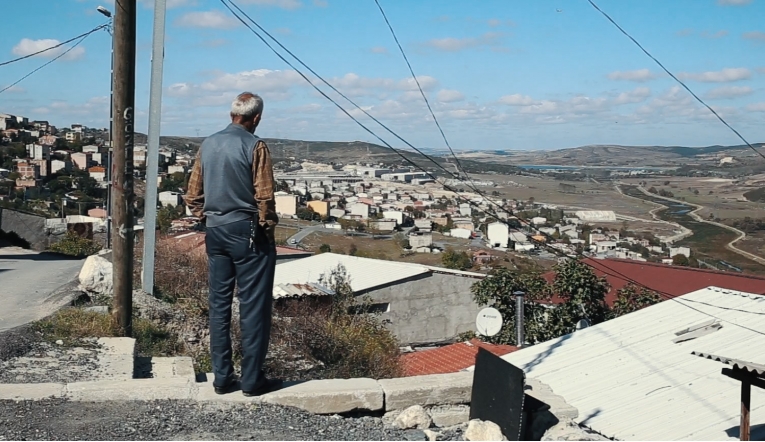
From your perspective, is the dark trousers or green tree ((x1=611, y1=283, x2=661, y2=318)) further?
green tree ((x1=611, y1=283, x2=661, y2=318))

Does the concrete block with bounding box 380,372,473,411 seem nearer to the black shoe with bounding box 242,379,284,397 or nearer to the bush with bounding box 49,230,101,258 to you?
the black shoe with bounding box 242,379,284,397

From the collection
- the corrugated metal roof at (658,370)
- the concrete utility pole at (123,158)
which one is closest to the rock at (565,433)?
the corrugated metal roof at (658,370)

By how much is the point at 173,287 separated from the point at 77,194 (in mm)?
18570

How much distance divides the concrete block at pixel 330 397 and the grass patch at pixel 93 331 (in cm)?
255

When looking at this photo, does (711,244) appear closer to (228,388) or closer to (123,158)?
(123,158)

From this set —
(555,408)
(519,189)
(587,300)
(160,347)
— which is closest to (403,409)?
(555,408)

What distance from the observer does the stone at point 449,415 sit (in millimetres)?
5199

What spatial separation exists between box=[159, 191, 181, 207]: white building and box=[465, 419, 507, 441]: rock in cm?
1644

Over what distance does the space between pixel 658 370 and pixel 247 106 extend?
28.9 feet

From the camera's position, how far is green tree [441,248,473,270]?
81.1ft

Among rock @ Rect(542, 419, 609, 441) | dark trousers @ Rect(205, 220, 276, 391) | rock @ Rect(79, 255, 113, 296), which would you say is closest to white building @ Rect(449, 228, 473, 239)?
rock @ Rect(79, 255, 113, 296)

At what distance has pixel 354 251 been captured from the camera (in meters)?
27.2

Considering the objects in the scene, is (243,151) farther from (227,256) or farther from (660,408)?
(660,408)

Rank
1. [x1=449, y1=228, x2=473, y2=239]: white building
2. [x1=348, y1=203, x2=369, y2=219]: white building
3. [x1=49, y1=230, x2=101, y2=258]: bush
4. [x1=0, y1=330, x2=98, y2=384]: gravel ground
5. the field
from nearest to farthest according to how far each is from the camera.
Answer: [x1=0, y1=330, x2=98, y2=384]: gravel ground, [x1=49, y1=230, x2=101, y2=258]: bush, the field, [x1=449, y1=228, x2=473, y2=239]: white building, [x1=348, y1=203, x2=369, y2=219]: white building
